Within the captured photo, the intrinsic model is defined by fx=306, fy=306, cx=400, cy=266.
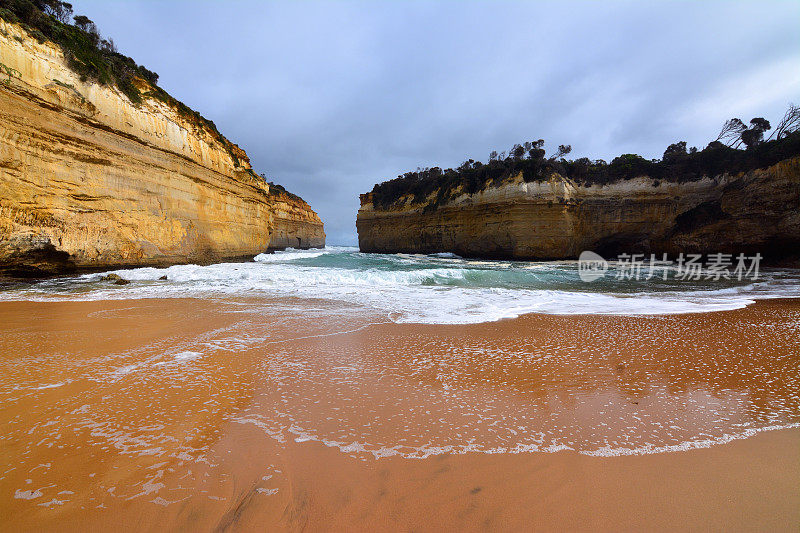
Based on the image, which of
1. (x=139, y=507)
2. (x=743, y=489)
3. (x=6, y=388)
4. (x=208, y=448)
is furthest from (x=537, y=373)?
(x=6, y=388)

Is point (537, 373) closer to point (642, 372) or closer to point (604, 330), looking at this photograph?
point (642, 372)

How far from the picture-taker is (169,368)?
271 cm

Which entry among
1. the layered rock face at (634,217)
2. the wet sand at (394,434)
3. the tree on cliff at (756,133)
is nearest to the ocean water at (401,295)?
the wet sand at (394,434)

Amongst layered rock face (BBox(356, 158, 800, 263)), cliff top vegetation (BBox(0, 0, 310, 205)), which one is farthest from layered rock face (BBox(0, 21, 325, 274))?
layered rock face (BBox(356, 158, 800, 263))

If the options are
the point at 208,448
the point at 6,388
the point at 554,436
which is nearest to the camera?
the point at 208,448

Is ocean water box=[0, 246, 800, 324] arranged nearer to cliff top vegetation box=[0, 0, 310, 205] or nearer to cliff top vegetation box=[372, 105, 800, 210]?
cliff top vegetation box=[0, 0, 310, 205]

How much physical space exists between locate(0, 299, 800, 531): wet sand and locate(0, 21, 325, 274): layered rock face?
287 inches

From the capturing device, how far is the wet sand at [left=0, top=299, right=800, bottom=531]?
1.24 m

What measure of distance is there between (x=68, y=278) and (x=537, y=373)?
497 inches

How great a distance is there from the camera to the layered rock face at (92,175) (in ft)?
25.9

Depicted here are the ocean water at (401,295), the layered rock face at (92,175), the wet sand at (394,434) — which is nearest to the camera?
the wet sand at (394,434)

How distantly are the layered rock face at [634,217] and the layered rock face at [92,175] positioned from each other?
17745mm

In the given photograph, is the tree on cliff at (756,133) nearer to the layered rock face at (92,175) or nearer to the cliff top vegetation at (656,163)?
the cliff top vegetation at (656,163)

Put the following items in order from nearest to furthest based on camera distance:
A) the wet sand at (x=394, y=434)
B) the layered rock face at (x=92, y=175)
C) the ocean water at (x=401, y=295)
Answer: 1. the wet sand at (x=394, y=434)
2. the ocean water at (x=401, y=295)
3. the layered rock face at (x=92, y=175)
